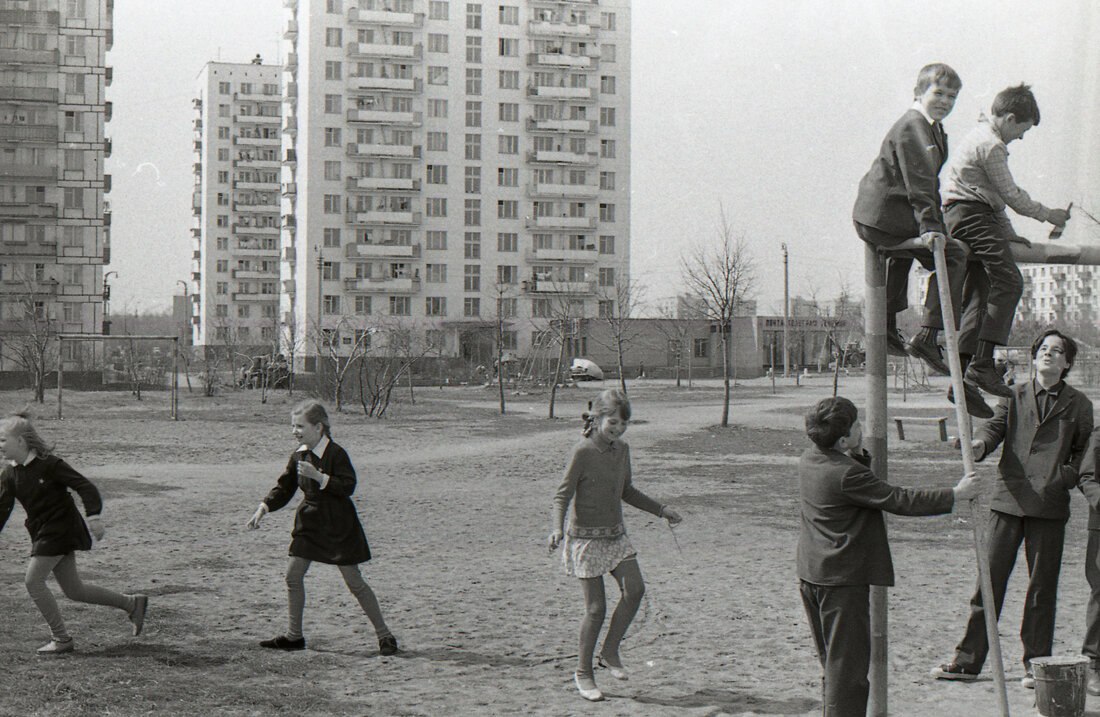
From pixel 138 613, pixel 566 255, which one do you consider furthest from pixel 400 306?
pixel 138 613

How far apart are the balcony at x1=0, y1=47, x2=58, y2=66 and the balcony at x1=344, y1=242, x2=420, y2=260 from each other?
28.7 metres

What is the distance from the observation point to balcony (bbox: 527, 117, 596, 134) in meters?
89.7

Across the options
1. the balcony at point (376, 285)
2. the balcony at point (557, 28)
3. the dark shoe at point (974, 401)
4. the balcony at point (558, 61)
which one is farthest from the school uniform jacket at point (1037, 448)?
the balcony at point (557, 28)

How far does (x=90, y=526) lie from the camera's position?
696 cm

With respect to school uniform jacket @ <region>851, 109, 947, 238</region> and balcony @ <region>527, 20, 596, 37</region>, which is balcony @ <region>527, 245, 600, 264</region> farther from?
school uniform jacket @ <region>851, 109, 947, 238</region>

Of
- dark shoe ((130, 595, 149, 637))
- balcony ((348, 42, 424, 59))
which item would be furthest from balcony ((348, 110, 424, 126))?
dark shoe ((130, 595, 149, 637))

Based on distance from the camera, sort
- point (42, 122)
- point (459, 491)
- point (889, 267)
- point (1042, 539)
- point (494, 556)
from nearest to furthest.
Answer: point (889, 267), point (1042, 539), point (494, 556), point (459, 491), point (42, 122)

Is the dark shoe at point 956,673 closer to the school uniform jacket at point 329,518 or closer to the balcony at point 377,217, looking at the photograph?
the school uniform jacket at point 329,518

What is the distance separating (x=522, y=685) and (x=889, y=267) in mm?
3447

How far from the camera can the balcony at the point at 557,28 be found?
292ft

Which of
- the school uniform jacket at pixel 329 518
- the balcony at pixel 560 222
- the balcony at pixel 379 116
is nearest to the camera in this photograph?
the school uniform jacket at pixel 329 518

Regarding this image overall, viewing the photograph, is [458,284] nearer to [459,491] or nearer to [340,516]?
[459,491]

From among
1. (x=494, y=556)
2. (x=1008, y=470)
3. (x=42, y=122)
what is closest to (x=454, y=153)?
(x=42, y=122)

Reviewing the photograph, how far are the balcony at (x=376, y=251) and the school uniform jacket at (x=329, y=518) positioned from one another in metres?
81.5
